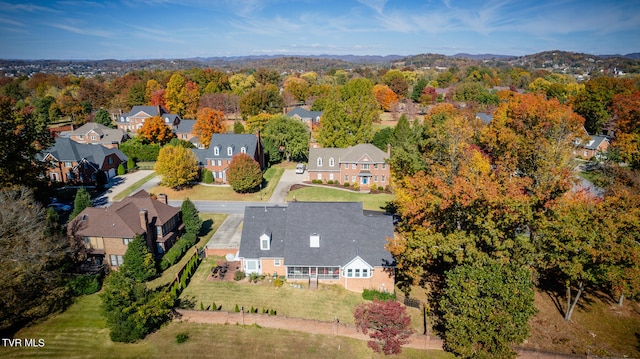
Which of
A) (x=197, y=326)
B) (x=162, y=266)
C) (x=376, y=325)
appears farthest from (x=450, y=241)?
(x=162, y=266)

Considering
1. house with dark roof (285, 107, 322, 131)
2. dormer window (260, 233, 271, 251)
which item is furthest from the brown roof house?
house with dark roof (285, 107, 322, 131)

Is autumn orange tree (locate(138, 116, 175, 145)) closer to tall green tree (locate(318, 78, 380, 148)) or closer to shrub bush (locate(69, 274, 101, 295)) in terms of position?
tall green tree (locate(318, 78, 380, 148))

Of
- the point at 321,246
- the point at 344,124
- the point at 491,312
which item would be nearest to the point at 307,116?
the point at 344,124

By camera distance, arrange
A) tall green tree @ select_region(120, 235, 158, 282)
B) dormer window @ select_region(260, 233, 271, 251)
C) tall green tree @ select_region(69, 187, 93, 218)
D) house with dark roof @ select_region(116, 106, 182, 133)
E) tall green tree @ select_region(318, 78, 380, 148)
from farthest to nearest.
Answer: house with dark roof @ select_region(116, 106, 182, 133) < tall green tree @ select_region(318, 78, 380, 148) < tall green tree @ select_region(69, 187, 93, 218) < dormer window @ select_region(260, 233, 271, 251) < tall green tree @ select_region(120, 235, 158, 282)

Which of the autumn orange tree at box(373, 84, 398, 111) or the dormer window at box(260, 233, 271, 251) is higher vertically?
the autumn orange tree at box(373, 84, 398, 111)

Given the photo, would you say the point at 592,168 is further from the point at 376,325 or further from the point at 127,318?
the point at 127,318

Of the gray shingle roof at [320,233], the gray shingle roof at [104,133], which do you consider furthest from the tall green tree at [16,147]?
the gray shingle roof at [104,133]

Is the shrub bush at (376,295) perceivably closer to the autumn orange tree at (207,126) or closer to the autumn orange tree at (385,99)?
the autumn orange tree at (207,126)
